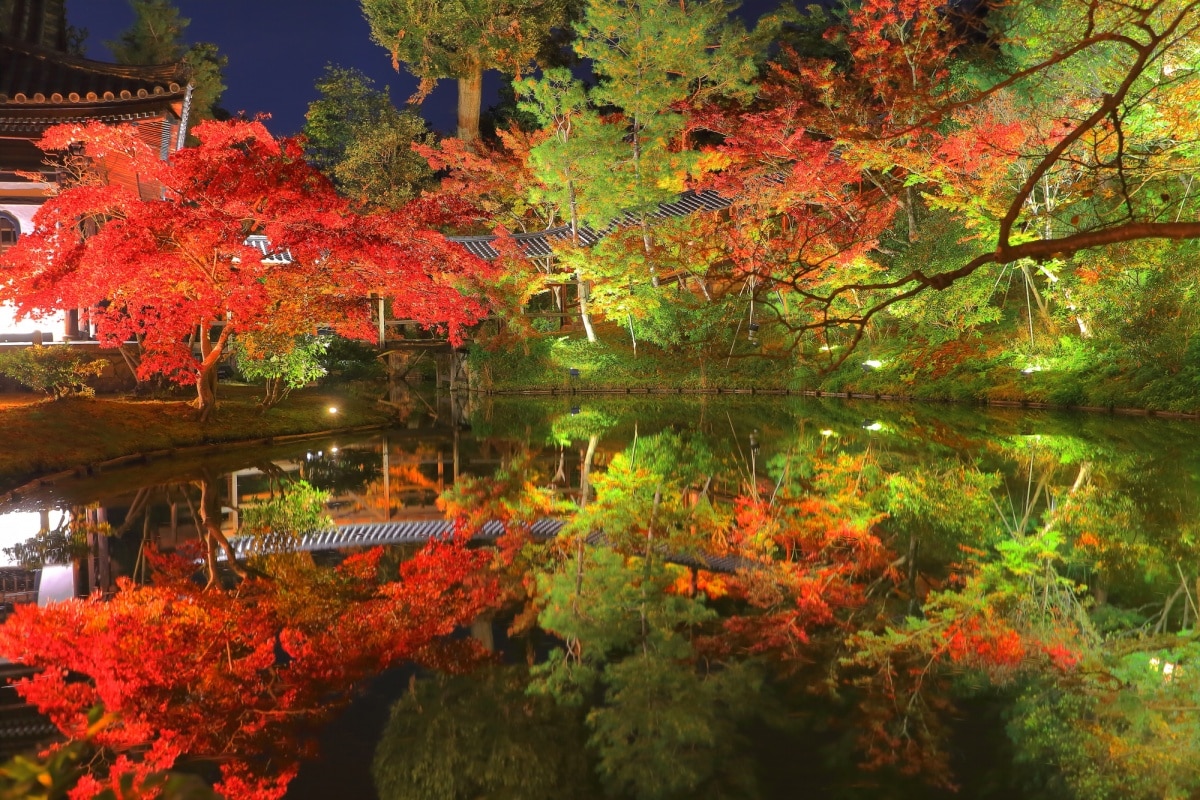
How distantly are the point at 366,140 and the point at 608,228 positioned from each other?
9.93m

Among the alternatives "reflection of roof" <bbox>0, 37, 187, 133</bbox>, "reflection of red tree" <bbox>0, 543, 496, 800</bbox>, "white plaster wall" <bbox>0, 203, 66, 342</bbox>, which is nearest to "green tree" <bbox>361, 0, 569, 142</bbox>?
"reflection of roof" <bbox>0, 37, 187, 133</bbox>

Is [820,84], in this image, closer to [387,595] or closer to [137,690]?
[387,595]

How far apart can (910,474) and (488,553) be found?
552cm

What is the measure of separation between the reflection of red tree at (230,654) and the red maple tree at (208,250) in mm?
6765

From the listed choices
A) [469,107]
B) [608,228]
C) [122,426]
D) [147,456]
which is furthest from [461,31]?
[147,456]

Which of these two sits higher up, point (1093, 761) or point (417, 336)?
point (417, 336)

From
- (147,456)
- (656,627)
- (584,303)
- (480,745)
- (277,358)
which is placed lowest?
(480,745)

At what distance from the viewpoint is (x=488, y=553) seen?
301 inches

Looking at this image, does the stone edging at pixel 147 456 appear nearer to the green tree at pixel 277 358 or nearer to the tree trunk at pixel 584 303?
the green tree at pixel 277 358

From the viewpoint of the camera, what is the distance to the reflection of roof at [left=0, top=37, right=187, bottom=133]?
1395 cm

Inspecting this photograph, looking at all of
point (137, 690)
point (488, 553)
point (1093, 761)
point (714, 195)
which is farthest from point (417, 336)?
point (1093, 761)

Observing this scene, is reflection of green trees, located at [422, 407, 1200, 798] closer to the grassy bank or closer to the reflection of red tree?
the reflection of red tree

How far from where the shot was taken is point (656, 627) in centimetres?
573

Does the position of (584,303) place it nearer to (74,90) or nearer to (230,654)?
(74,90)
